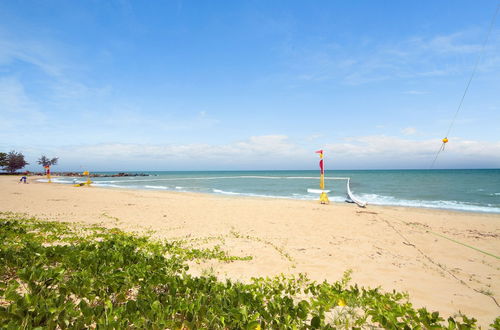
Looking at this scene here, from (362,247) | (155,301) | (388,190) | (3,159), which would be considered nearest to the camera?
(155,301)

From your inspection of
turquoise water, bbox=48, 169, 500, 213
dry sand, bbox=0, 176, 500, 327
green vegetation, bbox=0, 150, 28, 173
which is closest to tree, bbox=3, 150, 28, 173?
green vegetation, bbox=0, 150, 28, 173

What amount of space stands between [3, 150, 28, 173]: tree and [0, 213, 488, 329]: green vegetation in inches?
4020

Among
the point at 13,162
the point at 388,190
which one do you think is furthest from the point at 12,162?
the point at 388,190

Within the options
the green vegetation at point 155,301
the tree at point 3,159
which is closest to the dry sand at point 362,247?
the green vegetation at point 155,301

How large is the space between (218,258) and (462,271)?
5470 millimetres

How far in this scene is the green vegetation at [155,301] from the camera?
2508mm

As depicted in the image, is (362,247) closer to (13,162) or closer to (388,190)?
(388,190)

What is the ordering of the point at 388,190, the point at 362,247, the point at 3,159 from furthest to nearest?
1. the point at 3,159
2. the point at 388,190
3. the point at 362,247

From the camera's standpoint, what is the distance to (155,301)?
2648 mm

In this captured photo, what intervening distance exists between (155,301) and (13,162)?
105 metres

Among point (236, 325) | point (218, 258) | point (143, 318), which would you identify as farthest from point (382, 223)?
point (143, 318)

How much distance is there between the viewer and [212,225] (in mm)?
9211

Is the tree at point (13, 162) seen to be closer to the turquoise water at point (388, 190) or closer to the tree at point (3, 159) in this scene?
the tree at point (3, 159)

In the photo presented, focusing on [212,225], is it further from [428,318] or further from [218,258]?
[428,318]
